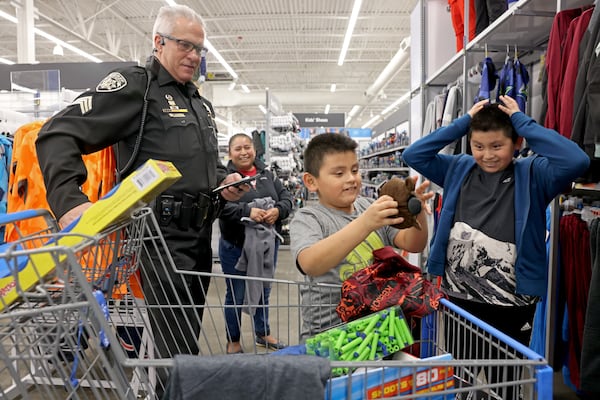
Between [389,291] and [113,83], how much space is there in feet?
4.24

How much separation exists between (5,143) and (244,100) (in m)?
→ 13.1

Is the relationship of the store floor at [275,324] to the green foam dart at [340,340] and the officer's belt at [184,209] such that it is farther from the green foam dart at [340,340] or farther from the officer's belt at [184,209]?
the officer's belt at [184,209]

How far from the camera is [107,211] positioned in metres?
0.86

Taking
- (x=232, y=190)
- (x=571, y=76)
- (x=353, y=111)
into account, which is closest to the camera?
(x=232, y=190)

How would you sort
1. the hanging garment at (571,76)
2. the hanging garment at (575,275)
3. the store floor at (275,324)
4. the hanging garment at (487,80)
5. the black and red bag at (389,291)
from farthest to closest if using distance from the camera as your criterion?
A: the hanging garment at (487,80) → the hanging garment at (575,275) → the hanging garment at (571,76) → the store floor at (275,324) → the black and red bag at (389,291)

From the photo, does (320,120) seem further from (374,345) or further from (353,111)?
(374,345)

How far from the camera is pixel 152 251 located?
1.75 m

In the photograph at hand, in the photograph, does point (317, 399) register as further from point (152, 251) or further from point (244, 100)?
point (244, 100)

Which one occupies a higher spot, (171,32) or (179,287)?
(171,32)

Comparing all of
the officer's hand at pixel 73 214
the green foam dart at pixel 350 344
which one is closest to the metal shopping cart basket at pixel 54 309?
the officer's hand at pixel 73 214

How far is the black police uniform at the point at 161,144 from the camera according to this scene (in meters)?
1.57

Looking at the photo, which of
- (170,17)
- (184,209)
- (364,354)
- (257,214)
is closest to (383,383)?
(364,354)

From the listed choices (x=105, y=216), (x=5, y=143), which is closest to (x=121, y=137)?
(x=105, y=216)

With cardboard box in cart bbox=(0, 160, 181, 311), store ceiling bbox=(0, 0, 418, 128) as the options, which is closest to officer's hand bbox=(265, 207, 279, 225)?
cardboard box in cart bbox=(0, 160, 181, 311)
